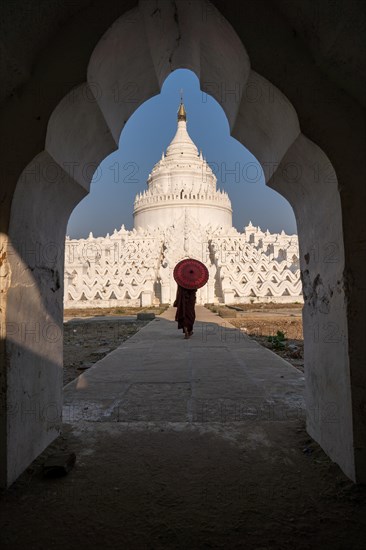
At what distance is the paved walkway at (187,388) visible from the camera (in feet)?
8.63

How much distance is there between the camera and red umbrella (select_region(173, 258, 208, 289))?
23.1ft

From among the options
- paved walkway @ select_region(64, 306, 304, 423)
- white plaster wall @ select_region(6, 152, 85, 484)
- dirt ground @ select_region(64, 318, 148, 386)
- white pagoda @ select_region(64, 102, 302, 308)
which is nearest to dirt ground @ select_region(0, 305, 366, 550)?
white plaster wall @ select_region(6, 152, 85, 484)

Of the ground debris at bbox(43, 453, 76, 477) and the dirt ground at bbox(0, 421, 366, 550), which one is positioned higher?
the ground debris at bbox(43, 453, 76, 477)

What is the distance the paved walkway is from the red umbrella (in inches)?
73.7

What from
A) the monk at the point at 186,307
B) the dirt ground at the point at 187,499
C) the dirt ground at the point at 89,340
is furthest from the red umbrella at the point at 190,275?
the dirt ground at the point at 187,499

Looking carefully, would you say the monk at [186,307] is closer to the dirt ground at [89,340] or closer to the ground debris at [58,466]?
the dirt ground at [89,340]

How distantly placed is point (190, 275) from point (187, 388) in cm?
393

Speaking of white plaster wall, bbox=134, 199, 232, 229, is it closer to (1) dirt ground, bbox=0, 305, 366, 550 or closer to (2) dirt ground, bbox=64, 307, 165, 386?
(2) dirt ground, bbox=64, 307, 165, 386

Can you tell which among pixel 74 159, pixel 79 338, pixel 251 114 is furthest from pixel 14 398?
pixel 79 338

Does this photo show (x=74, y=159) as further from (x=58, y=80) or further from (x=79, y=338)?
(x=79, y=338)

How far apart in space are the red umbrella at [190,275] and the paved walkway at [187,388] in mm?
1873

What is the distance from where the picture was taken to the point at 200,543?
4.22ft

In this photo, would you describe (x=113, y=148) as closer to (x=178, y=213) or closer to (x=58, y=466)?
(x=58, y=466)

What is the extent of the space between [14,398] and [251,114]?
197cm
